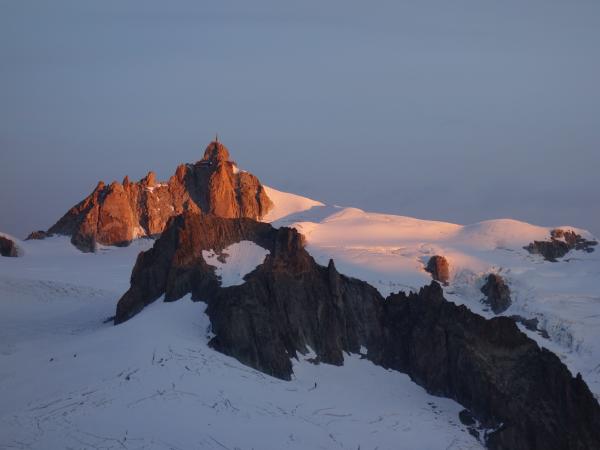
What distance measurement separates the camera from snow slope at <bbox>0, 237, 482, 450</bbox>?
74125 mm

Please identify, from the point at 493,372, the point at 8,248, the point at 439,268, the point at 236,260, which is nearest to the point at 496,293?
the point at 439,268

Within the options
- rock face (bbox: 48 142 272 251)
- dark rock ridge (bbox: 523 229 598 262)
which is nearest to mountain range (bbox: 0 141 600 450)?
dark rock ridge (bbox: 523 229 598 262)

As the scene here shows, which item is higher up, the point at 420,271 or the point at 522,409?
the point at 420,271

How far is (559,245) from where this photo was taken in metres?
128

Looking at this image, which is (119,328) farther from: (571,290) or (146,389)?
(571,290)

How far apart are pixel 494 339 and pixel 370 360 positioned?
8.42 metres

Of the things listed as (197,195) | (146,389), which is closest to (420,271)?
(197,195)

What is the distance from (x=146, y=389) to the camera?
257ft

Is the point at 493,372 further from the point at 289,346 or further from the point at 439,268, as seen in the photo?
the point at 439,268

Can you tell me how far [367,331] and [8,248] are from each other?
4224cm

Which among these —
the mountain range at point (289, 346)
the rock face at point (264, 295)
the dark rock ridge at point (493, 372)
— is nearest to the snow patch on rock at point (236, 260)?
the mountain range at point (289, 346)

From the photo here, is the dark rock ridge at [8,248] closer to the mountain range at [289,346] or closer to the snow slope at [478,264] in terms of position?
the mountain range at [289,346]

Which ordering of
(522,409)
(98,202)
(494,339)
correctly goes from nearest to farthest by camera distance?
(522,409) < (494,339) < (98,202)

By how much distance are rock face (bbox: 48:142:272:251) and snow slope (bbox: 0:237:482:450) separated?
3196 centimetres
